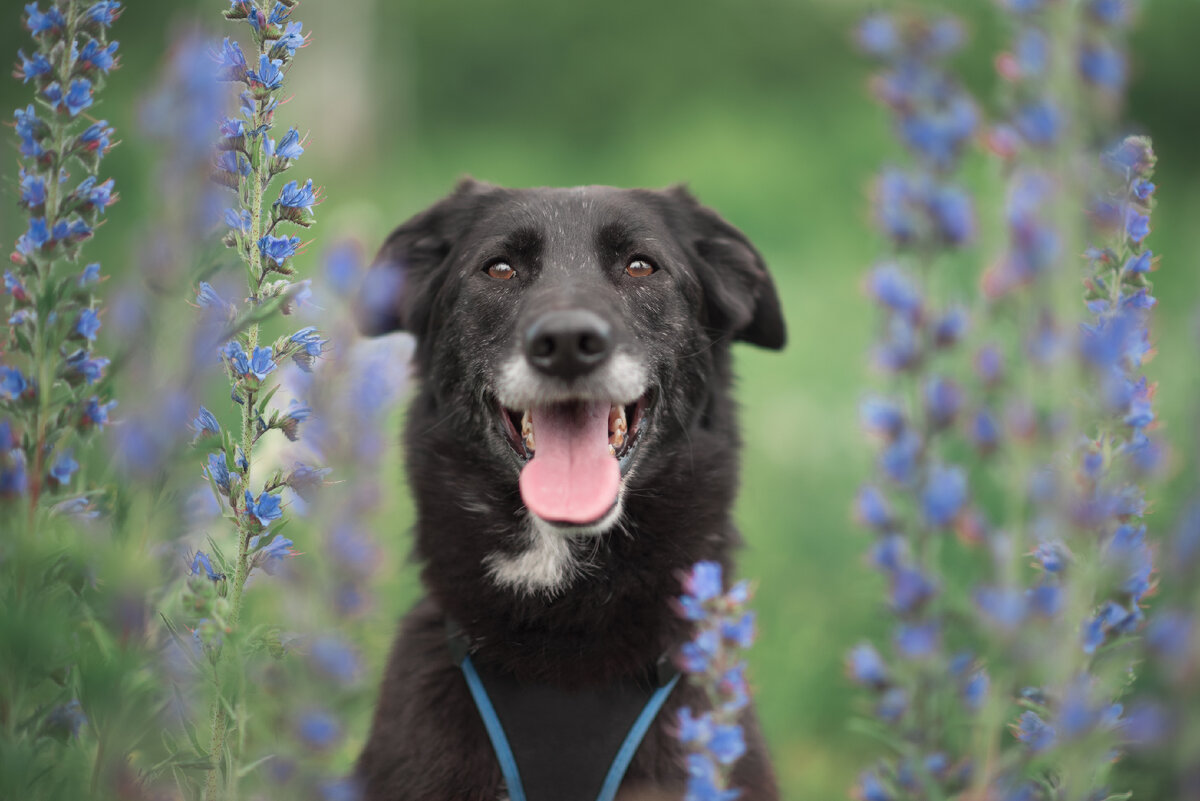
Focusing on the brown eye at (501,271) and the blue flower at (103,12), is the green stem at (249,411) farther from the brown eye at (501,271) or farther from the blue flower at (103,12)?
the brown eye at (501,271)

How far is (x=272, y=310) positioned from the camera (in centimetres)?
160

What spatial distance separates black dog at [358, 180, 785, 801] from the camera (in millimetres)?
2449

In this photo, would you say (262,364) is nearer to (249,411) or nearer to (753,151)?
(249,411)

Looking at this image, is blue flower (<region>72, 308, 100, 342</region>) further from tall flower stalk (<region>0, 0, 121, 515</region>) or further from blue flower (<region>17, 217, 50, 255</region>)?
blue flower (<region>17, 217, 50, 255</region>)

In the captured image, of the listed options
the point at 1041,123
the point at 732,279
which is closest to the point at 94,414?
the point at 1041,123

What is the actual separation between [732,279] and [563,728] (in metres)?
1.42

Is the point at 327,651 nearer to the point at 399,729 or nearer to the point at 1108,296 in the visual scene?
the point at 399,729

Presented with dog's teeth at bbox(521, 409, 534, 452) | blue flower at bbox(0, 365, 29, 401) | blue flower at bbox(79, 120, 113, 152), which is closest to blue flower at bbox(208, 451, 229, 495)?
blue flower at bbox(0, 365, 29, 401)

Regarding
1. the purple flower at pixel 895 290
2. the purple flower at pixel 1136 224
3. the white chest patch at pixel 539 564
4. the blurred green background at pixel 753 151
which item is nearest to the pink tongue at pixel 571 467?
the white chest patch at pixel 539 564

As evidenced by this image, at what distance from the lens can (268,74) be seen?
1.83 meters

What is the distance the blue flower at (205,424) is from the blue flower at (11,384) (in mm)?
268

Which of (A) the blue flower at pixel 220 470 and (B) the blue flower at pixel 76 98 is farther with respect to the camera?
(A) the blue flower at pixel 220 470

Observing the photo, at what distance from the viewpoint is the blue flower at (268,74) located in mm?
1831

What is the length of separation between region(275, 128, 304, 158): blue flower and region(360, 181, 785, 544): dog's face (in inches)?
19.3
